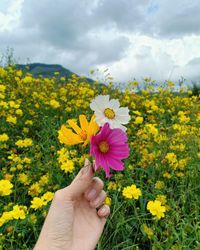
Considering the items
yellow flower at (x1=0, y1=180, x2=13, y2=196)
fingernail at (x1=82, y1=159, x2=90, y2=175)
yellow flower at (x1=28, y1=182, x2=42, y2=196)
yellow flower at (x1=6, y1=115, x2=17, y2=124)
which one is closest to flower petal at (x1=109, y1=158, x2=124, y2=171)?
fingernail at (x1=82, y1=159, x2=90, y2=175)

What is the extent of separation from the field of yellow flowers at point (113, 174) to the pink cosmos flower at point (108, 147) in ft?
2.49

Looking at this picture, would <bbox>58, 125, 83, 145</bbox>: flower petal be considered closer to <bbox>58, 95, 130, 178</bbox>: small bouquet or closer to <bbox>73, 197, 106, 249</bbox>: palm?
<bbox>58, 95, 130, 178</bbox>: small bouquet

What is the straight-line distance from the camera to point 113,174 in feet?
9.25

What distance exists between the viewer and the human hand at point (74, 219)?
126 cm

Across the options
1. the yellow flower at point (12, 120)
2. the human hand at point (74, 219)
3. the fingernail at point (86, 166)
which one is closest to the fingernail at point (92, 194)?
the human hand at point (74, 219)

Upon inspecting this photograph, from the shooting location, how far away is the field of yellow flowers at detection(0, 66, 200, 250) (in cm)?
214

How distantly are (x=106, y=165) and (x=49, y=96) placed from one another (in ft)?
10.4

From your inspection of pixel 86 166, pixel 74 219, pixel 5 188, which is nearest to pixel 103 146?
pixel 86 166

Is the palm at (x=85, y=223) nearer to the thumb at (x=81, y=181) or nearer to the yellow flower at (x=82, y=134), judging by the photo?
the thumb at (x=81, y=181)

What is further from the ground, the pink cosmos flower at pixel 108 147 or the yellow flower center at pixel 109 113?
the yellow flower center at pixel 109 113

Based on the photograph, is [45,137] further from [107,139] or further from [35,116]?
[107,139]

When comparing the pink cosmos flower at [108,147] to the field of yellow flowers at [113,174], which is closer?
the pink cosmos flower at [108,147]

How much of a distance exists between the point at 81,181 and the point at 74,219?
0.25m

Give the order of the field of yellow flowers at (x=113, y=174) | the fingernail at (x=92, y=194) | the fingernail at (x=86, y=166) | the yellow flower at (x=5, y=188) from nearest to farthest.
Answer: the fingernail at (x=86, y=166), the fingernail at (x=92, y=194), the field of yellow flowers at (x=113, y=174), the yellow flower at (x=5, y=188)
